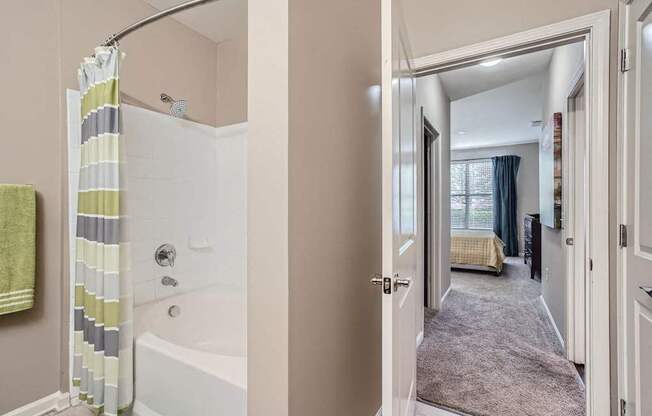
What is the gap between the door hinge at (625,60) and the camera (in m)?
1.28

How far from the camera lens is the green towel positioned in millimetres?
1512

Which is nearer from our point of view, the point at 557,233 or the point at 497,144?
the point at 557,233

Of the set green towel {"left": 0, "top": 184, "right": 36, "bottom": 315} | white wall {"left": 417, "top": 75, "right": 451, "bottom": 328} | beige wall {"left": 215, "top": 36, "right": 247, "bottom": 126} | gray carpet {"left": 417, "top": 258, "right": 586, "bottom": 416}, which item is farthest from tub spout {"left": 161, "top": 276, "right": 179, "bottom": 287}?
white wall {"left": 417, "top": 75, "right": 451, "bottom": 328}

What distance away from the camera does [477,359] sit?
2.43m

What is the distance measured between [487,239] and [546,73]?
2.89 meters

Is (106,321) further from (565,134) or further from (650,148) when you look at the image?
(565,134)

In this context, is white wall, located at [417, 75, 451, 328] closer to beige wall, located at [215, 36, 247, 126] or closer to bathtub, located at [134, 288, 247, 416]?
beige wall, located at [215, 36, 247, 126]

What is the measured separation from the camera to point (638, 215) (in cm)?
121

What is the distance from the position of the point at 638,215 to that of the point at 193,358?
1925mm

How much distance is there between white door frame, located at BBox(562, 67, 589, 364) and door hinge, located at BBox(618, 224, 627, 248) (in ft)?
3.68

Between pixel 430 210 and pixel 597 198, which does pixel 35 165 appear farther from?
pixel 430 210

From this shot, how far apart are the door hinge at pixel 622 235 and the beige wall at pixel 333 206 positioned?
1.08m

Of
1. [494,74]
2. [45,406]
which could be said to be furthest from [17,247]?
[494,74]

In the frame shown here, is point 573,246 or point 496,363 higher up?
point 573,246
